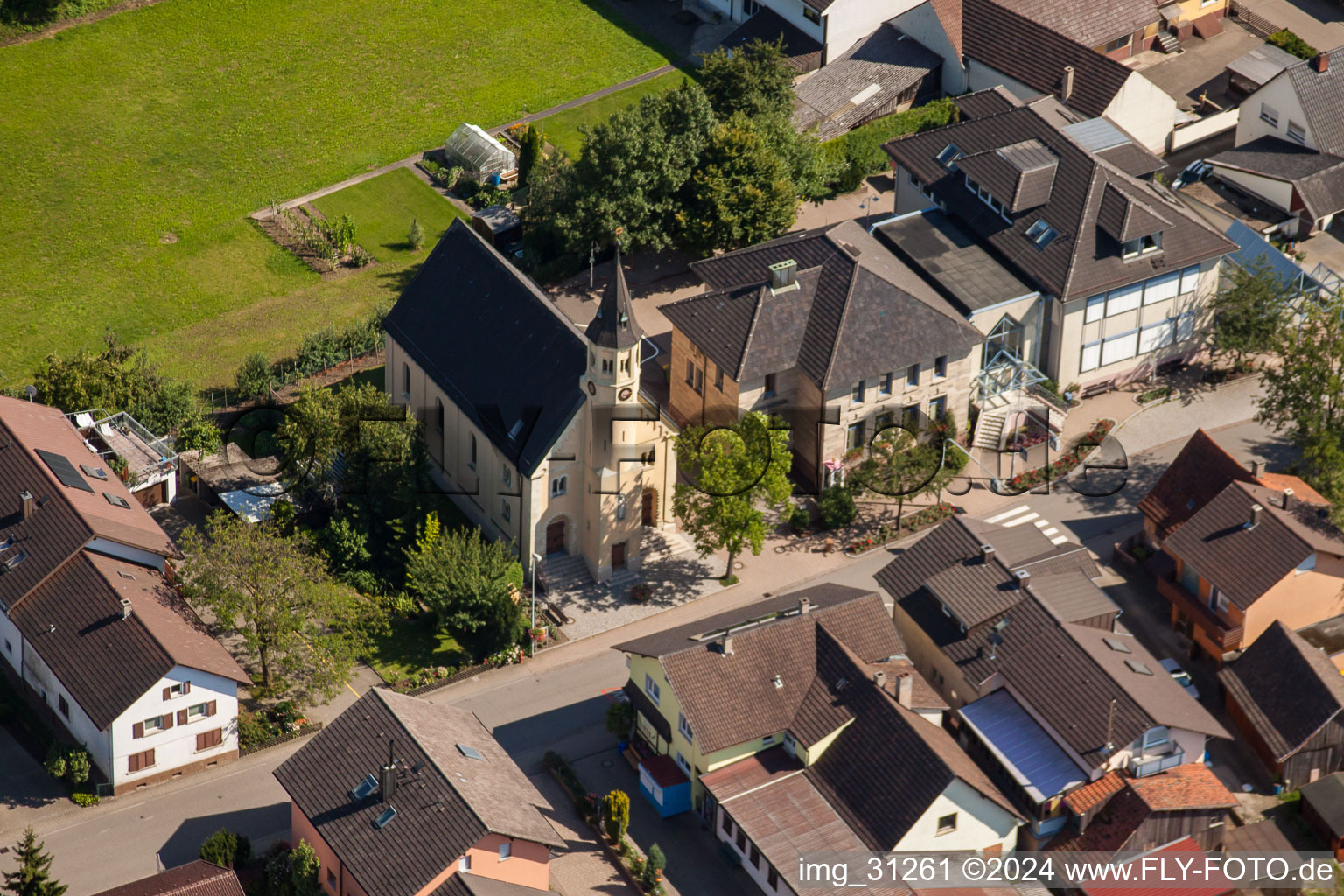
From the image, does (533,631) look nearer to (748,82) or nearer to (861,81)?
(748,82)

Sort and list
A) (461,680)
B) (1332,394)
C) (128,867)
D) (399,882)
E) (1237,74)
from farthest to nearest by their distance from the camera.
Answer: (1237,74)
(1332,394)
(461,680)
(128,867)
(399,882)

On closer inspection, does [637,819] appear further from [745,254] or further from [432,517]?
[745,254]

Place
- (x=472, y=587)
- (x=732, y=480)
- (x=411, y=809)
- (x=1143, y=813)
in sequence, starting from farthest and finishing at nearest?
(x=732, y=480) < (x=472, y=587) < (x=1143, y=813) < (x=411, y=809)

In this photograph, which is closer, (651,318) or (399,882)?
(399,882)

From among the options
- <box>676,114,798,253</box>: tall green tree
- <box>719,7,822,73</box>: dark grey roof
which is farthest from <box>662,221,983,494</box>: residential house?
<box>719,7,822,73</box>: dark grey roof

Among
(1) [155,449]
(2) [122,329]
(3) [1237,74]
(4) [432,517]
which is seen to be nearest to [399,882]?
(4) [432,517]

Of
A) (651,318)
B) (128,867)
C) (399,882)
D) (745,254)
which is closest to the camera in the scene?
(399,882)

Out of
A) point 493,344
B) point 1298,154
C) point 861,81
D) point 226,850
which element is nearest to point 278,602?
point 226,850
